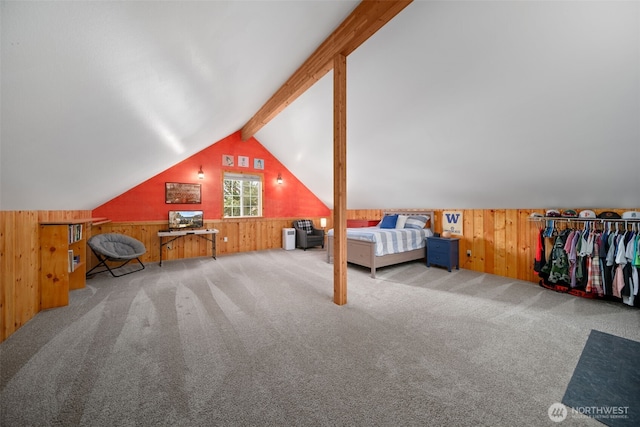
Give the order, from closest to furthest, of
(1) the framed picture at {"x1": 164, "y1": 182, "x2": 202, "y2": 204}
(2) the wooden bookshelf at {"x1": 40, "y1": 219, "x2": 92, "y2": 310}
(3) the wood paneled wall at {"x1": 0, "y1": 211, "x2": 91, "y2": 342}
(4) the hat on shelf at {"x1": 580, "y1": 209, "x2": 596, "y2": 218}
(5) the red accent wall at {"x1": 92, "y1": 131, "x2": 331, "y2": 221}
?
(3) the wood paneled wall at {"x1": 0, "y1": 211, "x2": 91, "y2": 342} < (2) the wooden bookshelf at {"x1": 40, "y1": 219, "x2": 92, "y2": 310} < (4) the hat on shelf at {"x1": 580, "y1": 209, "x2": 596, "y2": 218} < (5) the red accent wall at {"x1": 92, "y1": 131, "x2": 331, "y2": 221} < (1) the framed picture at {"x1": 164, "y1": 182, "x2": 202, "y2": 204}

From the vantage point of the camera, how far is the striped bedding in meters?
4.07

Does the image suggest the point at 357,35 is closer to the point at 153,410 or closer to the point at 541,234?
the point at 153,410

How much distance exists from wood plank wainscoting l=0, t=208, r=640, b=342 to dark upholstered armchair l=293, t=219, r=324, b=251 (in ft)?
1.49

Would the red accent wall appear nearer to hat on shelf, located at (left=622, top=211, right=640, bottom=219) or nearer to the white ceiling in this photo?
the white ceiling

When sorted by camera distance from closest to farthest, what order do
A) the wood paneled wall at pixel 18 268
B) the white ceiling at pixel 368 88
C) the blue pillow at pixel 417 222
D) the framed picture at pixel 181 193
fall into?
the white ceiling at pixel 368 88 → the wood paneled wall at pixel 18 268 → the blue pillow at pixel 417 222 → the framed picture at pixel 181 193

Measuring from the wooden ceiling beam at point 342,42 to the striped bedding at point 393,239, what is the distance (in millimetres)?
2568

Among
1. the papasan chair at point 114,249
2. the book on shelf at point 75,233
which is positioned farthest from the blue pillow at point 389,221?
the book on shelf at point 75,233

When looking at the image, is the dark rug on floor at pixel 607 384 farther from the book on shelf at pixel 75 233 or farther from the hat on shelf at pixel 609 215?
the book on shelf at pixel 75 233

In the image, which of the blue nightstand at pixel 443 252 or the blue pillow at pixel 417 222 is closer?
the blue nightstand at pixel 443 252

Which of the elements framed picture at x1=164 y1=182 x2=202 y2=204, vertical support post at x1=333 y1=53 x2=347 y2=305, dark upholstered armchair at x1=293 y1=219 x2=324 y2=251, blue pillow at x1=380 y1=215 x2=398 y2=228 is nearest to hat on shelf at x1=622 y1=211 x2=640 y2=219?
blue pillow at x1=380 y1=215 x2=398 y2=228

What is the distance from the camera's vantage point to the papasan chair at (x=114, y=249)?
3621 mm

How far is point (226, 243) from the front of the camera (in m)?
5.94

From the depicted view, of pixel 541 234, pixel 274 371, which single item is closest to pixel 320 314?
pixel 274 371

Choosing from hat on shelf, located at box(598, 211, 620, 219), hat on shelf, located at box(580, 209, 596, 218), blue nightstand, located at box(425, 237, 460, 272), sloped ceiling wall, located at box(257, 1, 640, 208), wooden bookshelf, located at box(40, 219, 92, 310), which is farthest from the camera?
blue nightstand, located at box(425, 237, 460, 272)
